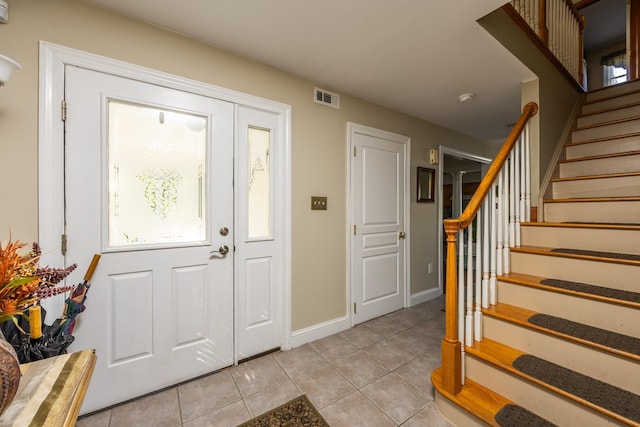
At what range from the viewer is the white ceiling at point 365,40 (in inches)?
59.2

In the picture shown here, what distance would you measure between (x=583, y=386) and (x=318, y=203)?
195 cm

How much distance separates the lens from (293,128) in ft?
7.36

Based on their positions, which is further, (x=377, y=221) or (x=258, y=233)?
(x=377, y=221)

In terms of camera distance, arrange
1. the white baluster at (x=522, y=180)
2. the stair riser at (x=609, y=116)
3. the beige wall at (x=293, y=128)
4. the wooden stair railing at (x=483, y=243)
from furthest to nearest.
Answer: the stair riser at (x=609, y=116) < the white baluster at (x=522, y=180) < the wooden stair railing at (x=483, y=243) < the beige wall at (x=293, y=128)

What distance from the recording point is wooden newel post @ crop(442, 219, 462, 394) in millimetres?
1501

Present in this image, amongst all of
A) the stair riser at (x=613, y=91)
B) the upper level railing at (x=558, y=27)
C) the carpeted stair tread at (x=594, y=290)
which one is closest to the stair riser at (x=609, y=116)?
the stair riser at (x=613, y=91)

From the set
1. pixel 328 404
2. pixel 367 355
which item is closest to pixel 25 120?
pixel 328 404

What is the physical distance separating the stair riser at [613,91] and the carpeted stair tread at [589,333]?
3.10 metres

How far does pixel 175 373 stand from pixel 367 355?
4.73 ft

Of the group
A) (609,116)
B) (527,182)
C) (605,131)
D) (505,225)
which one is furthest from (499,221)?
(609,116)

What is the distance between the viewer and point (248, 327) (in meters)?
2.06

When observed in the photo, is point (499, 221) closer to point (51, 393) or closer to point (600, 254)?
point (600, 254)

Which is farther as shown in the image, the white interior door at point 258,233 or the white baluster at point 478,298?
the white interior door at point 258,233

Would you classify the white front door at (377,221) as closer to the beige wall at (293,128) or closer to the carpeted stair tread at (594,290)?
the beige wall at (293,128)
